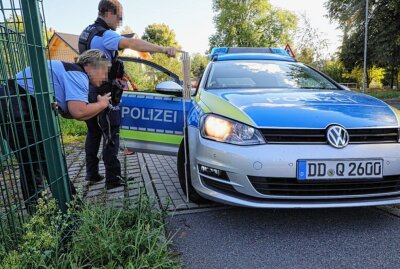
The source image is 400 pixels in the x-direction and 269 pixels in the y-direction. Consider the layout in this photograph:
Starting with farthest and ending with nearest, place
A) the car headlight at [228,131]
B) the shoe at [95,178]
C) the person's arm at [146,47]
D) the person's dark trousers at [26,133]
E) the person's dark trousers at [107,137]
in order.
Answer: the shoe at [95,178] → the person's dark trousers at [107,137] → the person's arm at [146,47] → the car headlight at [228,131] → the person's dark trousers at [26,133]

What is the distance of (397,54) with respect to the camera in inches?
990

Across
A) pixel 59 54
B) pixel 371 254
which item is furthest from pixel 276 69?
pixel 59 54

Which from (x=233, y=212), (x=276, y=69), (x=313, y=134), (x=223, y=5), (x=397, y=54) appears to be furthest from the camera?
(x=223, y=5)

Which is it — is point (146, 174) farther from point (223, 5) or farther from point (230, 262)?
point (223, 5)

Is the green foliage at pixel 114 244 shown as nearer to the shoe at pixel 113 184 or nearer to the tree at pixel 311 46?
the shoe at pixel 113 184

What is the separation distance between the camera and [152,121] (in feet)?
12.0

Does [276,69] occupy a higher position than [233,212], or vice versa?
[276,69]

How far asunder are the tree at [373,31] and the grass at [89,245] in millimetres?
26429

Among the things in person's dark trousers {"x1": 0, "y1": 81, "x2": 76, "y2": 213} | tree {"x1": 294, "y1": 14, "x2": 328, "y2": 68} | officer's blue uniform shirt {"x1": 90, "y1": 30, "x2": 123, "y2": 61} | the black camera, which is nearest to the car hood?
the black camera

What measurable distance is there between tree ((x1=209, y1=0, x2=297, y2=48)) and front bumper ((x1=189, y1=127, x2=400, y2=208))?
45.9 m

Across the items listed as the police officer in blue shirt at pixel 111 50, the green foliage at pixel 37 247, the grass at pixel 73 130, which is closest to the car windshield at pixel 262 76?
the police officer in blue shirt at pixel 111 50

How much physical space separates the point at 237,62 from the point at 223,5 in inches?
1813

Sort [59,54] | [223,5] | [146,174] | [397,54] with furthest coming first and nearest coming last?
[223,5], [59,54], [397,54], [146,174]

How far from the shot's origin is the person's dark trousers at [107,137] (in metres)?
3.52
